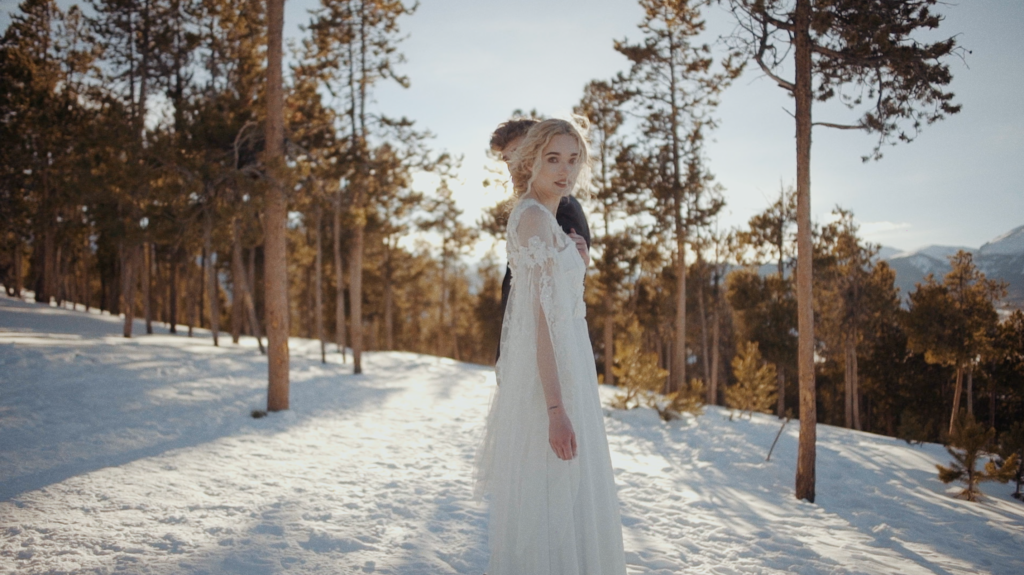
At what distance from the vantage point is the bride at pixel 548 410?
7.66ft

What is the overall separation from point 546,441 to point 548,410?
17 centimetres

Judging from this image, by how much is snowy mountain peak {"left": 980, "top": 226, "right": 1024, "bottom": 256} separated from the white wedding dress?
8545 millimetres

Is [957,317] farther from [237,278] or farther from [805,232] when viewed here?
[237,278]

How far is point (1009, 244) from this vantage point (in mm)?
8242

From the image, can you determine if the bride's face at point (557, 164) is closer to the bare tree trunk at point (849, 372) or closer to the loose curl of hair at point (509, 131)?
the loose curl of hair at point (509, 131)

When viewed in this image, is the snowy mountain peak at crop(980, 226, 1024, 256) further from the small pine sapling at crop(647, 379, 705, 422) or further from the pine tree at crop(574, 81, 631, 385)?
the pine tree at crop(574, 81, 631, 385)

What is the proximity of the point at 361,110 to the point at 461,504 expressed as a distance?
14020 mm

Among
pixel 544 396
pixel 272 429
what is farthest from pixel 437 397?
pixel 544 396

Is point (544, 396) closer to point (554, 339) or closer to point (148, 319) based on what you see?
point (554, 339)

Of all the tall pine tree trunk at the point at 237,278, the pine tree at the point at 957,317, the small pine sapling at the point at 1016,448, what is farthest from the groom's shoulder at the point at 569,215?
the pine tree at the point at 957,317

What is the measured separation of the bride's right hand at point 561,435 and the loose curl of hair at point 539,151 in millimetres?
1031

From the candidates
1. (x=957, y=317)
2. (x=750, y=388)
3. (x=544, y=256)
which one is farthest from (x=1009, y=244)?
(x=957, y=317)

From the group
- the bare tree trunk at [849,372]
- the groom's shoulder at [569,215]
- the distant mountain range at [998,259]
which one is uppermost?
the distant mountain range at [998,259]

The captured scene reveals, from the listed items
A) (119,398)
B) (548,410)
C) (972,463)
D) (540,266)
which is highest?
(540,266)
